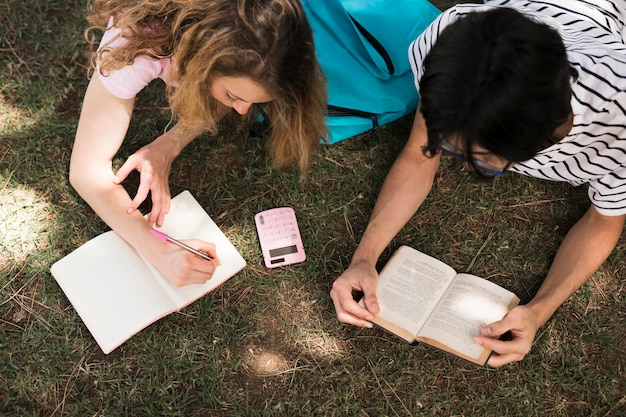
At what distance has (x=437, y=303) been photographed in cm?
214

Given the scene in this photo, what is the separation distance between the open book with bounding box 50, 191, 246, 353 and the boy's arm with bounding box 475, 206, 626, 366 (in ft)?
3.51

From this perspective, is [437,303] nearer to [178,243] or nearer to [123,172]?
[178,243]

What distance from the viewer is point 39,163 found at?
96.0 inches

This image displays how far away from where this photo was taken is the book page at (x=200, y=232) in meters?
2.23

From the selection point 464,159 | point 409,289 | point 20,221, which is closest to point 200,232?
point 20,221

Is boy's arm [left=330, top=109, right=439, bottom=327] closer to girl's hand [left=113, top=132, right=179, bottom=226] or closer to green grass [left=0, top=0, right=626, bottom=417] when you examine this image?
green grass [left=0, top=0, right=626, bottom=417]

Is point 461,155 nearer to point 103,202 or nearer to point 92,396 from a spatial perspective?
point 103,202

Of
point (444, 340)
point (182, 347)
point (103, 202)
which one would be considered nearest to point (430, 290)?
point (444, 340)

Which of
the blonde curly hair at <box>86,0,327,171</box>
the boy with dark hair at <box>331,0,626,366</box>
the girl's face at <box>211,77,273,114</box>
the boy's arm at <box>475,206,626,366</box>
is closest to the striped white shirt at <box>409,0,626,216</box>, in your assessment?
the boy with dark hair at <box>331,0,626,366</box>

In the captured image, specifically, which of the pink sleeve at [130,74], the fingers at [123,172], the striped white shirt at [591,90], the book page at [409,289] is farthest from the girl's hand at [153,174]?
the striped white shirt at [591,90]

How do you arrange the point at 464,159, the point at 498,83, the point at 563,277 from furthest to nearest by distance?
the point at 563,277
the point at 464,159
the point at 498,83

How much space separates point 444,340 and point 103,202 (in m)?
1.41

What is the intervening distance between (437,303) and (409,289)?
12cm

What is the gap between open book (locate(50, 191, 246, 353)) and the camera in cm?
212
